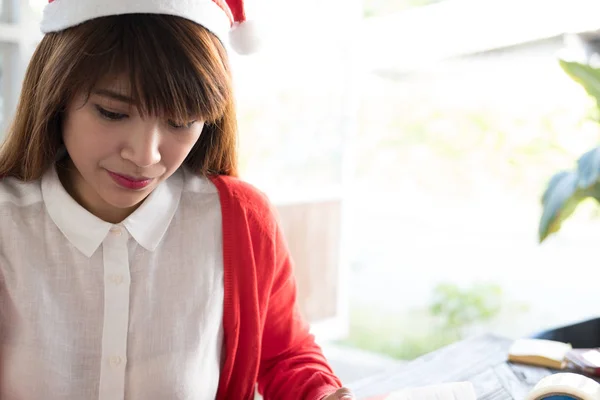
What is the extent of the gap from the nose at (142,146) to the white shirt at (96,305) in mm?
186

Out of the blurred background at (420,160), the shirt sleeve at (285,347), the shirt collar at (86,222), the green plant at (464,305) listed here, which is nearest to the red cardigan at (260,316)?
the shirt sleeve at (285,347)

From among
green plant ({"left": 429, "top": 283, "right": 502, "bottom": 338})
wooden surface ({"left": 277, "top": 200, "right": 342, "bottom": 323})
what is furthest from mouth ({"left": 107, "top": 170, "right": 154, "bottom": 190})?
green plant ({"left": 429, "top": 283, "right": 502, "bottom": 338})

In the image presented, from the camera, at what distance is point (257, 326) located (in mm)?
1138

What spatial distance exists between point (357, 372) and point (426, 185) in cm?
101

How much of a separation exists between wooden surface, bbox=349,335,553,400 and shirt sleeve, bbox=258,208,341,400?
0.27 ft

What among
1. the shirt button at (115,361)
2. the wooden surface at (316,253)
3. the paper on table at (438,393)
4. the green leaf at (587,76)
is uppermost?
the green leaf at (587,76)

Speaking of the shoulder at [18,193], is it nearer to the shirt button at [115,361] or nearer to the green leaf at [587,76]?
the shirt button at [115,361]

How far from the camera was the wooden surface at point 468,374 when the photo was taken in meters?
1.18

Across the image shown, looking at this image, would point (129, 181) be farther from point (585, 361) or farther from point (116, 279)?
point (585, 361)

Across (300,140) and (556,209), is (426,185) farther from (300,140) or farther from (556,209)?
(556,209)

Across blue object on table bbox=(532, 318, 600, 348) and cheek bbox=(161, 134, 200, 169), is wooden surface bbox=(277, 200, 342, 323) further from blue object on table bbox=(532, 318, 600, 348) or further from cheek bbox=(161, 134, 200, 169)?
cheek bbox=(161, 134, 200, 169)

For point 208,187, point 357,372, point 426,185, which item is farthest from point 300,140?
point 208,187

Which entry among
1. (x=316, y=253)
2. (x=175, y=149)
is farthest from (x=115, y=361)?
(x=316, y=253)

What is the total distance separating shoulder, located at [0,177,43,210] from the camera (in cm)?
104
